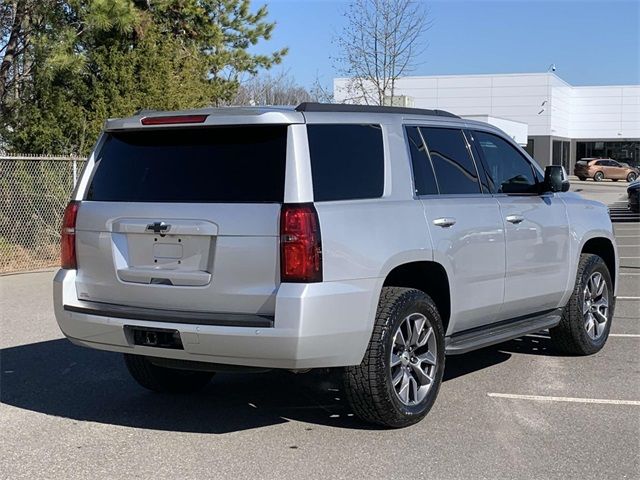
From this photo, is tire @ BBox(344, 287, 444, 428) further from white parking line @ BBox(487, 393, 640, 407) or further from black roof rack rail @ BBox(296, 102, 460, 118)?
black roof rack rail @ BBox(296, 102, 460, 118)

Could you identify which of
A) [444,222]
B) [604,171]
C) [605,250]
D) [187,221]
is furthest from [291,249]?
[604,171]

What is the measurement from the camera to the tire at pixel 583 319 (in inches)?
253

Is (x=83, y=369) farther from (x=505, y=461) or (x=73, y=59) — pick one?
(x=73, y=59)

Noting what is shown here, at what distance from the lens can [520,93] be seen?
59.4 m

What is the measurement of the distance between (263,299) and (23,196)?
9.92 m

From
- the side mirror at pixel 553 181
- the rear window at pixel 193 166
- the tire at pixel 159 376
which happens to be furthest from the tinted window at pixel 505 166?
the tire at pixel 159 376

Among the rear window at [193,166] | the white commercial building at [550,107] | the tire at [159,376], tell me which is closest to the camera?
the rear window at [193,166]

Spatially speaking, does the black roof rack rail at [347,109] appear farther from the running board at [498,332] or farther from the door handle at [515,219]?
the running board at [498,332]

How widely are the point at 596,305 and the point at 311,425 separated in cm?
321

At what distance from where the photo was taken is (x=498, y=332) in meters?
5.57

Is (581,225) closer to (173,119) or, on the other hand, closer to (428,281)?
(428,281)

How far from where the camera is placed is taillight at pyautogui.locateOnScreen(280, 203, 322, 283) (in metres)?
4.08

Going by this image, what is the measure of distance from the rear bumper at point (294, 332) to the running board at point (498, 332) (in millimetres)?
1064

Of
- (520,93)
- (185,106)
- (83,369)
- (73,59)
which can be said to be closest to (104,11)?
(73,59)
